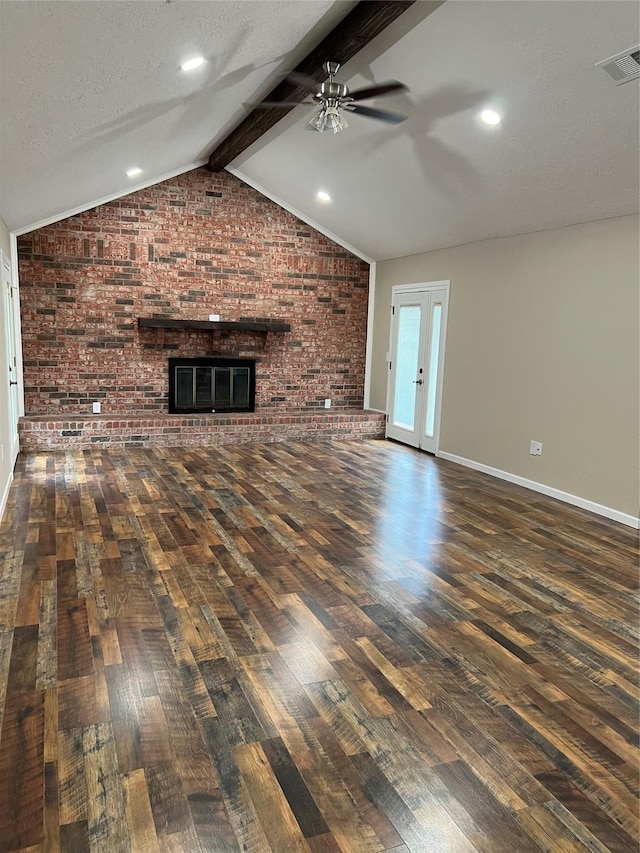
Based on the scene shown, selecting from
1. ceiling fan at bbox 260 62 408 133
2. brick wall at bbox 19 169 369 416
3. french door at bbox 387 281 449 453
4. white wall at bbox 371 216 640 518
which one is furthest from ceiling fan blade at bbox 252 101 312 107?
french door at bbox 387 281 449 453

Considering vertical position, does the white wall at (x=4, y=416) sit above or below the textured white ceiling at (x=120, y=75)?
below

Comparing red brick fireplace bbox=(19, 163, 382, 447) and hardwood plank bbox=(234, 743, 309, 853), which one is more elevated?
red brick fireplace bbox=(19, 163, 382, 447)

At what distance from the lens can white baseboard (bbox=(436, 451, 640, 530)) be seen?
475 cm

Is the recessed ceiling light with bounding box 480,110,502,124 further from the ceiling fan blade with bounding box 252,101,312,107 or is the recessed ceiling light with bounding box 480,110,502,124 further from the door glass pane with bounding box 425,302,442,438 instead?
the door glass pane with bounding box 425,302,442,438

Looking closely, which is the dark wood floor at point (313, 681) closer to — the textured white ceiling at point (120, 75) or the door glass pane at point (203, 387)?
the textured white ceiling at point (120, 75)

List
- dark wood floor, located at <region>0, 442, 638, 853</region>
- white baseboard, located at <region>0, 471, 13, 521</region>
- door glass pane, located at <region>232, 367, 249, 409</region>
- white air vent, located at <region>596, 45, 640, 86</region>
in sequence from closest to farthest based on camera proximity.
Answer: dark wood floor, located at <region>0, 442, 638, 853</region> < white air vent, located at <region>596, 45, 640, 86</region> < white baseboard, located at <region>0, 471, 13, 521</region> < door glass pane, located at <region>232, 367, 249, 409</region>

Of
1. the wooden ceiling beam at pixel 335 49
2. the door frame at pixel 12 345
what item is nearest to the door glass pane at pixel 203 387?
the door frame at pixel 12 345

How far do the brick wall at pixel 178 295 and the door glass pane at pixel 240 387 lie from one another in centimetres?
21

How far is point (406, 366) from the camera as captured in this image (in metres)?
7.78

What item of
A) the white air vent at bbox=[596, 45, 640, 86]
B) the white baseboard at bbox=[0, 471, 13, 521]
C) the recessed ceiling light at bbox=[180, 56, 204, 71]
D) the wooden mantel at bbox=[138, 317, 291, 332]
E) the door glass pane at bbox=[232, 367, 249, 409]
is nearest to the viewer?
the white air vent at bbox=[596, 45, 640, 86]

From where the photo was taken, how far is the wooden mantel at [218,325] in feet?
24.1

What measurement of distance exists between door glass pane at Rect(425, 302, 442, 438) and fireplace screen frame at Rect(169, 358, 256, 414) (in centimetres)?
238

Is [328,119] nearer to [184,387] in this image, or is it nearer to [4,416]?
[4,416]

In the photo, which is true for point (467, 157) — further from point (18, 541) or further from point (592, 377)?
point (18, 541)
